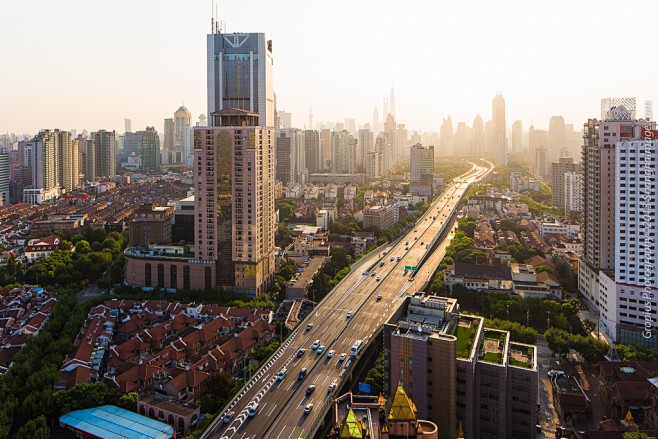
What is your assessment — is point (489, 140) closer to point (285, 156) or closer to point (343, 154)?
point (343, 154)

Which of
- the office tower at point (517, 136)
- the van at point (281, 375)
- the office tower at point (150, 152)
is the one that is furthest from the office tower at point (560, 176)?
the office tower at point (517, 136)

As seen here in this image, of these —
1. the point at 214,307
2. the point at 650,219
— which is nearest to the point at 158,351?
the point at 214,307

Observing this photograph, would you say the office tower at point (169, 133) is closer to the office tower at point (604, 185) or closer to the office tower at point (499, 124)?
the office tower at point (499, 124)

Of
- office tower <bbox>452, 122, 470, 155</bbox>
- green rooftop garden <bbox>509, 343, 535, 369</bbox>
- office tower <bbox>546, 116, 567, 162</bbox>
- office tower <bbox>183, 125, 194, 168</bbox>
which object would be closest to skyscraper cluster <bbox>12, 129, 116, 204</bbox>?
office tower <bbox>183, 125, 194, 168</bbox>

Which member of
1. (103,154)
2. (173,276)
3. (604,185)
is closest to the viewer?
(604,185)

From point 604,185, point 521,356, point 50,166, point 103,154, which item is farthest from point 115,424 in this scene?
point 103,154

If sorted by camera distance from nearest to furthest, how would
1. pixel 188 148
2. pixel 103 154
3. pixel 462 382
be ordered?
pixel 462 382 → pixel 103 154 → pixel 188 148
